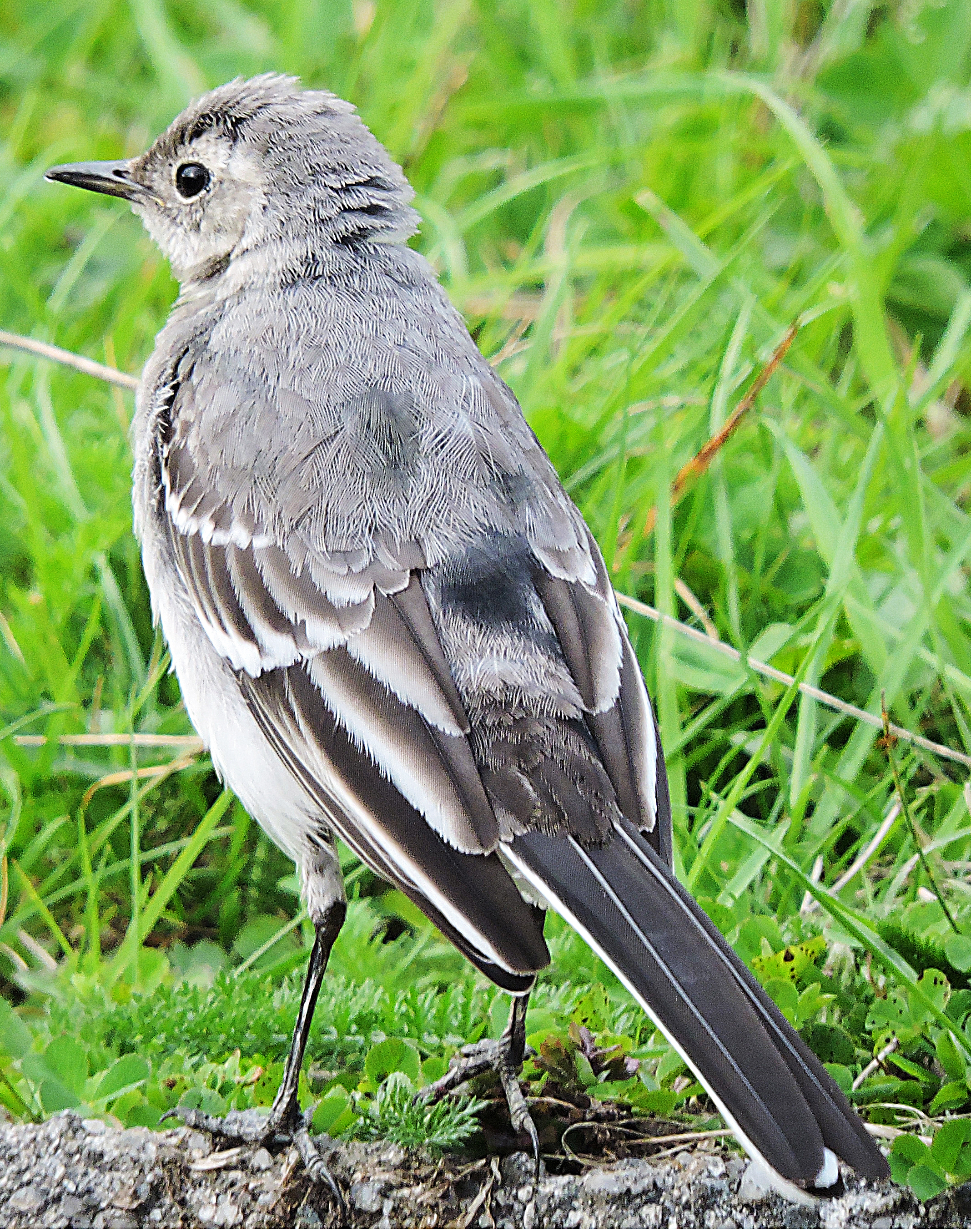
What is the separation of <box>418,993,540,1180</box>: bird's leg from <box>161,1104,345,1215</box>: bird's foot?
292mm

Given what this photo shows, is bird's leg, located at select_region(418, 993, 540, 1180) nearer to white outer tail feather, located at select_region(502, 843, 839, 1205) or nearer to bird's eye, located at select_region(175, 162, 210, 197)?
white outer tail feather, located at select_region(502, 843, 839, 1205)

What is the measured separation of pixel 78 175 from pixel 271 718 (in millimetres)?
2480

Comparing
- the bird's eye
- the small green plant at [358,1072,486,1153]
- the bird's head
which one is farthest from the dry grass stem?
the small green plant at [358,1072,486,1153]

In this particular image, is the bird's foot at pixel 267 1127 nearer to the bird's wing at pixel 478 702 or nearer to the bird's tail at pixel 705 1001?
the bird's wing at pixel 478 702

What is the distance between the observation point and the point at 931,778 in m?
4.96

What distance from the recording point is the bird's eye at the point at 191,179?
4.90 metres

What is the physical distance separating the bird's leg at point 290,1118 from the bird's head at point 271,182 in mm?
2160

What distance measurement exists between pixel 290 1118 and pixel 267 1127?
6 centimetres

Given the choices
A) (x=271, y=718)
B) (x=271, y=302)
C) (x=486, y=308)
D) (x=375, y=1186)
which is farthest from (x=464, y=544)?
(x=486, y=308)

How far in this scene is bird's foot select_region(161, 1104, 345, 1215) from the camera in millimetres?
3516

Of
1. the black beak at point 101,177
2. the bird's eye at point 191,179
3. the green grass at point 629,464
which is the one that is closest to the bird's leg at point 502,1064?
the green grass at point 629,464

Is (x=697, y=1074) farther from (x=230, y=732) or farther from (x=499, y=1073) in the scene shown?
(x=230, y=732)

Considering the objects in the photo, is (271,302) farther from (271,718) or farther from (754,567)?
(754,567)

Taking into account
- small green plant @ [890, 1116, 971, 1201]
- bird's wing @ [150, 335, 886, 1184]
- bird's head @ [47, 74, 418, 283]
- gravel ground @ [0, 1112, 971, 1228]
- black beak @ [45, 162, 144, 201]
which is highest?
black beak @ [45, 162, 144, 201]
